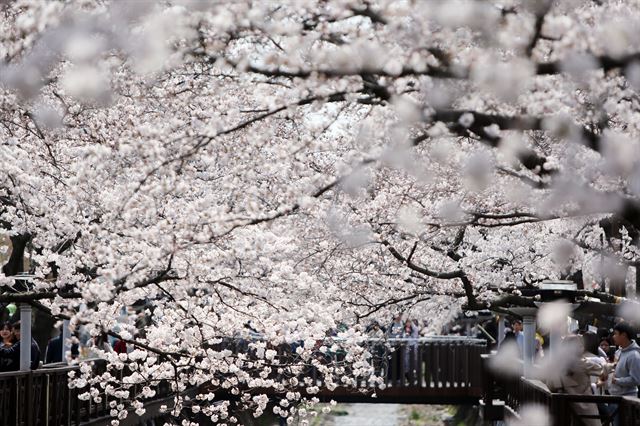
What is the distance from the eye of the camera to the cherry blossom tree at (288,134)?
7270 millimetres

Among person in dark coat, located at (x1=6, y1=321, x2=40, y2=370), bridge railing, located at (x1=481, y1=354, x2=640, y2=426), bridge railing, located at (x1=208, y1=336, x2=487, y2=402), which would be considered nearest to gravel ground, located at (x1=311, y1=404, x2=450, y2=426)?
bridge railing, located at (x1=208, y1=336, x2=487, y2=402)

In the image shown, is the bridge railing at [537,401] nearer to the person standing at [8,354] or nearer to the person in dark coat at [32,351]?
the person in dark coat at [32,351]

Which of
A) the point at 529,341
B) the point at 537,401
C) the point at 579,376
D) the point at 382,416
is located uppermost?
the point at 529,341

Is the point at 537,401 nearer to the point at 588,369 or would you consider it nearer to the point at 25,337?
the point at 588,369

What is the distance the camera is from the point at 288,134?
49.7 ft

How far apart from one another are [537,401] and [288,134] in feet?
16.4

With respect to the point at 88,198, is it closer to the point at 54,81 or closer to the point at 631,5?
the point at 54,81

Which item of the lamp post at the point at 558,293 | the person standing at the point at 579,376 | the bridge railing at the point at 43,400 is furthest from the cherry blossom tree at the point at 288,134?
the bridge railing at the point at 43,400

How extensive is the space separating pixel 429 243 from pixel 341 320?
1954 millimetres

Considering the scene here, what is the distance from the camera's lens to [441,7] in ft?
22.8

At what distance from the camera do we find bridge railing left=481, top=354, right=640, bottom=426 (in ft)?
36.7

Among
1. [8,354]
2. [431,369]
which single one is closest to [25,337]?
[8,354]

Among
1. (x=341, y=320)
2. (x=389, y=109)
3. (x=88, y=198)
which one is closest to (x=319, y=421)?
(x=341, y=320)

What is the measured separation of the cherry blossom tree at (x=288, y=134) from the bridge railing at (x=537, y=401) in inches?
63.3
